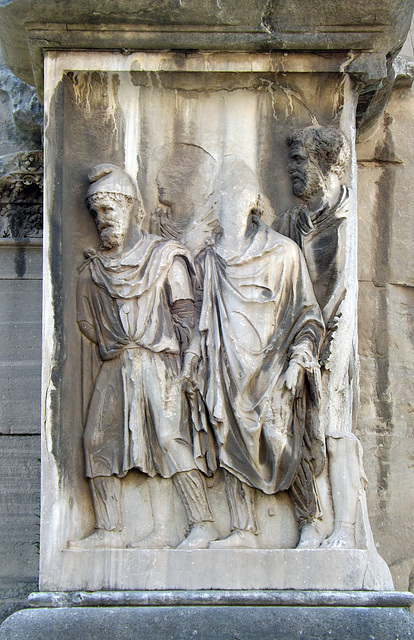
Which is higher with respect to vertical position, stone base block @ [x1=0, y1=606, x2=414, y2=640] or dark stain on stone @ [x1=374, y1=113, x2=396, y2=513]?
dark stain on stone @ [x1=374, y1=113, x2=396, y2=513]

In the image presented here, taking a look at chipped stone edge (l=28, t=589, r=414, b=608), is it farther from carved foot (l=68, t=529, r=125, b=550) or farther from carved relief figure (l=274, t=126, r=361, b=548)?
carved relief figure (l=274, t=126, r=361, b=548)

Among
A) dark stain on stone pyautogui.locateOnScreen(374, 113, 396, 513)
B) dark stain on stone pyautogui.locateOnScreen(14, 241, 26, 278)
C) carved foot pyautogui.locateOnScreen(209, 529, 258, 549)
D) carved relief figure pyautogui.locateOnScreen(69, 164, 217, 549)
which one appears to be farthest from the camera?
dark stain on stone pyautogui.locateOnScreen(14, 241, 26, 278)

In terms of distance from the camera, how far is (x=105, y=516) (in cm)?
651

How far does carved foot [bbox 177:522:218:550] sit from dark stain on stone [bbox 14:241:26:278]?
2536mm

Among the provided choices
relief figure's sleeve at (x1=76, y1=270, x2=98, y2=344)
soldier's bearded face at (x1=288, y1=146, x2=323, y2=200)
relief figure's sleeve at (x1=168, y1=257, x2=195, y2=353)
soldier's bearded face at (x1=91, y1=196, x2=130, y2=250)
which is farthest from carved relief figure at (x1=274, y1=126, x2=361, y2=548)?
relief figure's sleeve at (x1=76, y1=270, x2=98, y2=344)

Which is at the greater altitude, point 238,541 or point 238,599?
point 238,541

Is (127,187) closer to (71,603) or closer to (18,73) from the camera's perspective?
(18,73)

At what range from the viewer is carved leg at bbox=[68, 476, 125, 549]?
254 inches

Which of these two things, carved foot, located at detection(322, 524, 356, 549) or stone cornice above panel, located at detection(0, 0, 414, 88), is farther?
stone cornice above panel, located at detection(0, 0, 414, 88)

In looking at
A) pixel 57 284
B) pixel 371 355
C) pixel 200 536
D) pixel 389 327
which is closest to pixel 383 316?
pixel 389 327

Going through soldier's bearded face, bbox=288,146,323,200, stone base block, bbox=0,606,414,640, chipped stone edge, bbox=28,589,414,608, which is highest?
soldier's bearded face, bbox=288,146,323,200

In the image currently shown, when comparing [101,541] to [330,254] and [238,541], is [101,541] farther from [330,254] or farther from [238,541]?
[330,254]

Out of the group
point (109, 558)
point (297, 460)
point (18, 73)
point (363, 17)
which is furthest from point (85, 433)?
point (363, 17)

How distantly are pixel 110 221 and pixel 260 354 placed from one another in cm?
119
